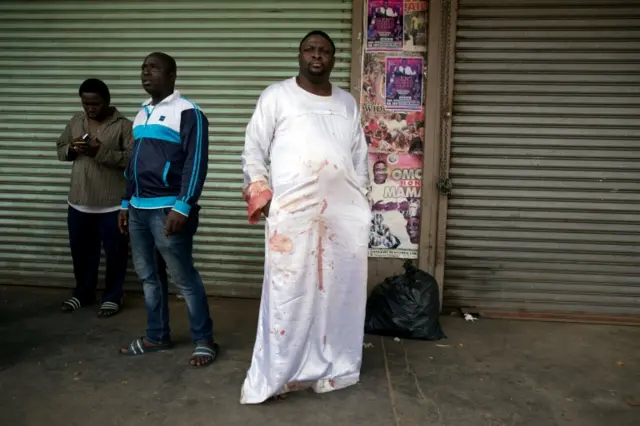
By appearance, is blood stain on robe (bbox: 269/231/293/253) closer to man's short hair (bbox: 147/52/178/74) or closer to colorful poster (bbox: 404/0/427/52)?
man's short hair (bbox: 147/52/178/74)

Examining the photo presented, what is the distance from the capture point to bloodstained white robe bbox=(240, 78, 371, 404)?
3098 millimetres

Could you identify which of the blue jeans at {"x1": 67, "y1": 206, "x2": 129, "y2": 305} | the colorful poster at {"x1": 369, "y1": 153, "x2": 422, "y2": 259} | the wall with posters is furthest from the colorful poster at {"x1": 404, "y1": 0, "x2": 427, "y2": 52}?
the blue jeans at {"x1": 67, "y1": 206, "x2": 129, "y2": 305}

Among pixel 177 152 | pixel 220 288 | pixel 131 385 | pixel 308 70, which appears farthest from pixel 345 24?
pixel 131 385

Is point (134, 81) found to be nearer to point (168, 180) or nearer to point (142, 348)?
point (168, 180)

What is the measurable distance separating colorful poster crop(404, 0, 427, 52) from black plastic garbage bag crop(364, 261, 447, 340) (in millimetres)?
1723

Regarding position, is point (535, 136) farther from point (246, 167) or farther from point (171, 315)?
point (171, 315)

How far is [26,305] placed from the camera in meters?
4.77

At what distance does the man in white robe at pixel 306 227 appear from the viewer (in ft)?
10.2

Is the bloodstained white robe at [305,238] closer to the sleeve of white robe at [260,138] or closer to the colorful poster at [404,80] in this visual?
the sleeve of white robe at [260,138]

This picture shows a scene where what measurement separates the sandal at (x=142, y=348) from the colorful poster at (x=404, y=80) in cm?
251

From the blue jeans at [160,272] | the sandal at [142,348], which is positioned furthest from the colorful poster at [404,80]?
the sandal at [142,348]

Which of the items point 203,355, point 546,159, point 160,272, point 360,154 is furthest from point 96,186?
point 546,159

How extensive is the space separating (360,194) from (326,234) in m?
0.33

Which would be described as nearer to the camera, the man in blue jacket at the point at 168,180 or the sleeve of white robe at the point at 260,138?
the sleeve of white robe at the point at 260,138
